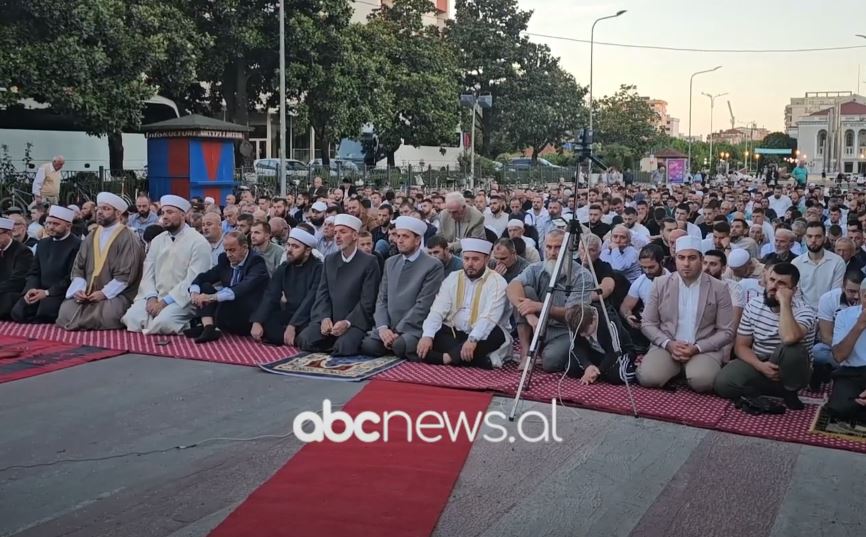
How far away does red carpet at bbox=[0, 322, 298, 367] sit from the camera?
335 inches

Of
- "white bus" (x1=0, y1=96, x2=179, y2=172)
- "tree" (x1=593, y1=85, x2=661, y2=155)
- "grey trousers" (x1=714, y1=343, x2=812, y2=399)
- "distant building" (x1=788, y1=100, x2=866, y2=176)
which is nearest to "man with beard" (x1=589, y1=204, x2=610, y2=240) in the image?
"grey trousers" (x1=714, y1=343, x2=812, y2=399)

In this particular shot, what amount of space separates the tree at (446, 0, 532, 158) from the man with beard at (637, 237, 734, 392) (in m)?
42.1

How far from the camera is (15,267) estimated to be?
420 inches

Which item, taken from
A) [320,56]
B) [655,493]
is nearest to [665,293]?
[655,493]

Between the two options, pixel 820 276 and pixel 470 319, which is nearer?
pixel 470 319

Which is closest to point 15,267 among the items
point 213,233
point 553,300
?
point 213,233

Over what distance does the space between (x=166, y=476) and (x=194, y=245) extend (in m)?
4.94

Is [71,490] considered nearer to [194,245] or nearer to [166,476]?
[166,476]

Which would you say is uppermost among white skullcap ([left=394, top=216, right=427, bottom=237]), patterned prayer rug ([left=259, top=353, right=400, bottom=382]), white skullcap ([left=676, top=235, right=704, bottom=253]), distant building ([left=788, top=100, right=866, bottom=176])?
distant building ([left=788, top=100, right=866, bottom=176])

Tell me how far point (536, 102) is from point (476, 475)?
45867 millimetres

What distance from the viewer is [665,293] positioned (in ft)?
25.0

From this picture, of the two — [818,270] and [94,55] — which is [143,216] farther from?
[818,270]

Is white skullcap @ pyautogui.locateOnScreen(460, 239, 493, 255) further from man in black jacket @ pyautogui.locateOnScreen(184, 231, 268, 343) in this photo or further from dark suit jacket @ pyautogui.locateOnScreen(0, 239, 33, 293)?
dark suit jacket @ pyautogui.locateOnScreen(0, 239, 33, 293)

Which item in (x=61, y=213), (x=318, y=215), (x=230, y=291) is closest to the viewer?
(x=230, y=291)
